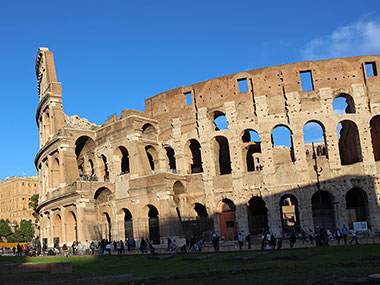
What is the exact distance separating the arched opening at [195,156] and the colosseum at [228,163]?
8 cm

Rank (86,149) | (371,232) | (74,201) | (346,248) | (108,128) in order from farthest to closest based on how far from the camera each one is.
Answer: (86,149), (108,128), (74,201), (371,232), (346,248)

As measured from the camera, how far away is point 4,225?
79312 mm

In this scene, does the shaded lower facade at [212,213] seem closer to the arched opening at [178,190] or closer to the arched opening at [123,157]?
the arched opening at [178,190]

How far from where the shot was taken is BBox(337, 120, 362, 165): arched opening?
29.4 meters

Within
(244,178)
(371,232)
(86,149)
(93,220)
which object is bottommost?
(371,232)

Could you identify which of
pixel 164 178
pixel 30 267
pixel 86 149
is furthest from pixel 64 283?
pixel 86 149

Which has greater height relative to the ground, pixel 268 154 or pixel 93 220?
pixel 268 154

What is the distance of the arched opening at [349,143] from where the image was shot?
96.6 ft

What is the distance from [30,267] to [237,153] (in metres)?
17.5

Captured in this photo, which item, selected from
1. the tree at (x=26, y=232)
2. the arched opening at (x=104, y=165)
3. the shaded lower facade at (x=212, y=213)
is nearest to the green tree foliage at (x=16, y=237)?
the tree at (x=26, y=232)

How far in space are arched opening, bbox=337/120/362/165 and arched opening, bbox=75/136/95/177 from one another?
20.8m

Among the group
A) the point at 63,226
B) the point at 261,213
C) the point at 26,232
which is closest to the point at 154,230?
the point at 63,226

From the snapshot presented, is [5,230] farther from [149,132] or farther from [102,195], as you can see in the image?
[149,132]

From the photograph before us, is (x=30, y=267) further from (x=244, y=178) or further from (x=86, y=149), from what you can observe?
(x=86, y=149)
